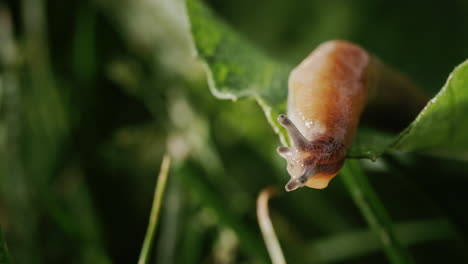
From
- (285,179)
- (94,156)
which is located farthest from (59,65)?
(285,179)

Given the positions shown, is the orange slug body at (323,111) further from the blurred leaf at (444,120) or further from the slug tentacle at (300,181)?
the blurred leaf at (444,120)

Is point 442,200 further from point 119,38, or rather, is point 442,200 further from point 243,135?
point 119,38

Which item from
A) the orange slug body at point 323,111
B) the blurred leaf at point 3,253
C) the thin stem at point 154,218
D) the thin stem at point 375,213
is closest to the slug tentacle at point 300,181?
the orange slug body at point 323,111

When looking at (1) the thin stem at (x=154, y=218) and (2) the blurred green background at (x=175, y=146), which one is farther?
(2) the blurred green background at (x=175, y=146)

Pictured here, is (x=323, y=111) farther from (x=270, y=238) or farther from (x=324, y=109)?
(x=270, y=238)

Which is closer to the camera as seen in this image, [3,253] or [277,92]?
[3,253]

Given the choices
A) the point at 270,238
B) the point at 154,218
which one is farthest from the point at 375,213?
the point at 154,218

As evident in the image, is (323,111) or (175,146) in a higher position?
(175,146)
